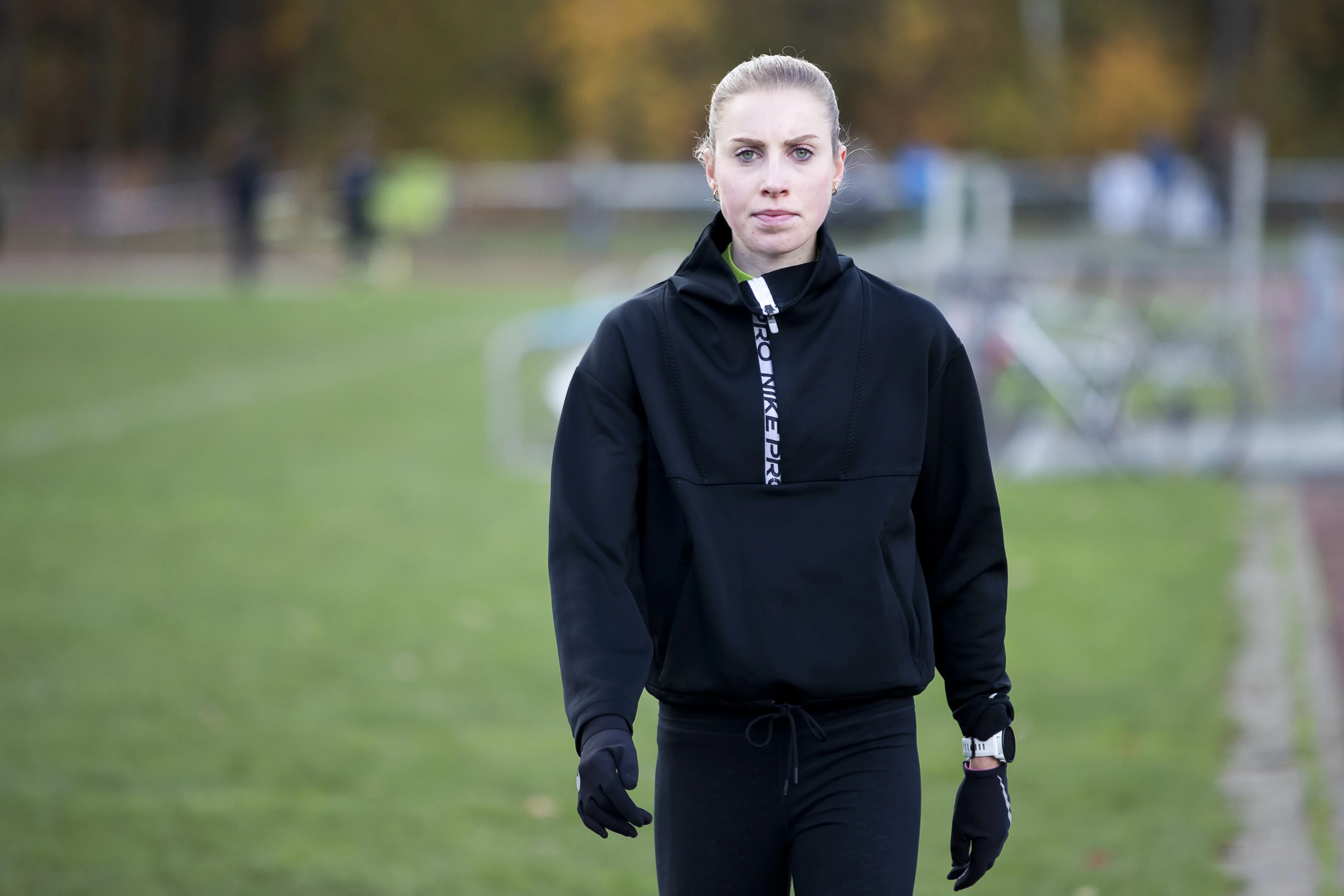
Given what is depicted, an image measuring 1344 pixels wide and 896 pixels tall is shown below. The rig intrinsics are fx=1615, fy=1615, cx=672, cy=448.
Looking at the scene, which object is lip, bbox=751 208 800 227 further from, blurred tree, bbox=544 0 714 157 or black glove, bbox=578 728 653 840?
blurred tree, bbox=544 0 714 157

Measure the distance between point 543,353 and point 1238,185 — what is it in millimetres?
8264

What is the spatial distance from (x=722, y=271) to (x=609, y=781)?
84cm

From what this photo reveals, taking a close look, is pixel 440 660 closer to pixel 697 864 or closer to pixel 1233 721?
pixel 1233 721

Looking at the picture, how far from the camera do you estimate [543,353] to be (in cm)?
1834

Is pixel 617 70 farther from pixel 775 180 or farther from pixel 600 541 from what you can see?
pixel 600 541

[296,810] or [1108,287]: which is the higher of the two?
[1108,287]

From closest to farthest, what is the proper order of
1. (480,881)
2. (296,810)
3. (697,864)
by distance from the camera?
(697,864)
(480,881)
(296,810)

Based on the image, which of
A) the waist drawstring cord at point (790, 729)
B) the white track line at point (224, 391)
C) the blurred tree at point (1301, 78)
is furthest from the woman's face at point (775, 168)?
the blurred tree at point (1301, 78)

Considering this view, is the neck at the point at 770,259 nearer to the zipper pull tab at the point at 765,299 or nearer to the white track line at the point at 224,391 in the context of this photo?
the zipper pull tab at the point at 765,299

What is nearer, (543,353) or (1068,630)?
(1068,630)

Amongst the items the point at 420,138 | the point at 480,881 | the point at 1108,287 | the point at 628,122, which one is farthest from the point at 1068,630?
the point at 420,138

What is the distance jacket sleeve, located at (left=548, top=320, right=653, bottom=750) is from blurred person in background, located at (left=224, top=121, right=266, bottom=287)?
1000 inches

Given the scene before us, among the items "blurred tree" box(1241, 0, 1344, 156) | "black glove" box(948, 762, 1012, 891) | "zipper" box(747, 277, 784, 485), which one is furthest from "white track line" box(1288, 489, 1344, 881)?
"blurred tree" box(1241, 0, 1344, 156)

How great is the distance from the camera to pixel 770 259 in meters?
2.62
